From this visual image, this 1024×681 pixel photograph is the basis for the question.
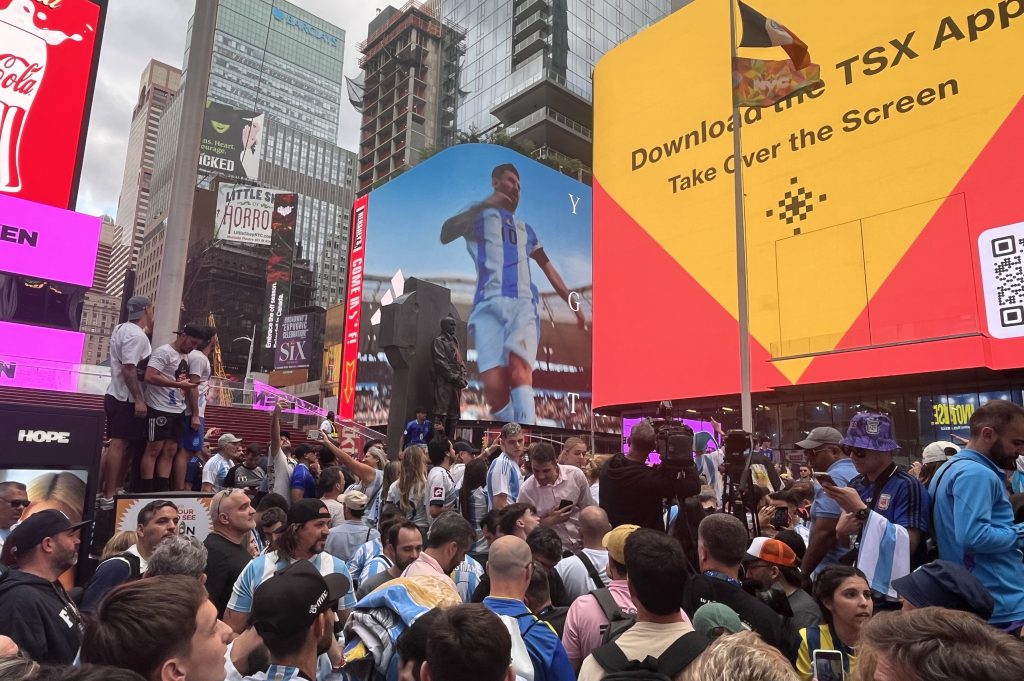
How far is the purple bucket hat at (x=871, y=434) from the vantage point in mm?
3836

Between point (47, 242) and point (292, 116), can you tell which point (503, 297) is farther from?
point (292, 116)

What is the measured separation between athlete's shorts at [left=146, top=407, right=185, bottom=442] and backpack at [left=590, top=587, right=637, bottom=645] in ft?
17.8

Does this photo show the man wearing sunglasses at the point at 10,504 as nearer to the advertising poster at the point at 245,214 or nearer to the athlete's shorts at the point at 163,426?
the athlete's shorts at the point at 163,426

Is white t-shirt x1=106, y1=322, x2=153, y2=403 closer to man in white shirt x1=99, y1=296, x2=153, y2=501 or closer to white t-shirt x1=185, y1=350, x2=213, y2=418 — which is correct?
man in white shirt x1=99, y1=296, x2=153, y2=501

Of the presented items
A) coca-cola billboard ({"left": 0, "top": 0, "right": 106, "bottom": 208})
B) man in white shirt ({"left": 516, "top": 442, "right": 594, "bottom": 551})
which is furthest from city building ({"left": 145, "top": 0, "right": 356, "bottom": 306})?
man in white shirt ({"left": 516, "top": 442, "right": 594, "bottom": 551})

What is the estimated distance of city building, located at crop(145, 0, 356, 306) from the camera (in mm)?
101250

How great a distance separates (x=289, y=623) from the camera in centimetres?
244

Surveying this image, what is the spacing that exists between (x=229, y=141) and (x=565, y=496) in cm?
7225

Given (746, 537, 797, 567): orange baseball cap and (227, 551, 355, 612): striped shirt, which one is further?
(227, 551, 355, 612): striped shirt

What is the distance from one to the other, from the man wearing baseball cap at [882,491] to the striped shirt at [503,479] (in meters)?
3.03

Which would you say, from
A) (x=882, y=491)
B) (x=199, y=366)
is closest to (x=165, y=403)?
(x=199, y=366)

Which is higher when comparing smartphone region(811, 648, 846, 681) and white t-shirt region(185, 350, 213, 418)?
white t-shirt region(185, 350, 213, 418)

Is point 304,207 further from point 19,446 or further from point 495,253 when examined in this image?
point 19,446

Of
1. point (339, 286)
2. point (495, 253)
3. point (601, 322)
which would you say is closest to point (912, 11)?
point (601, 322)
